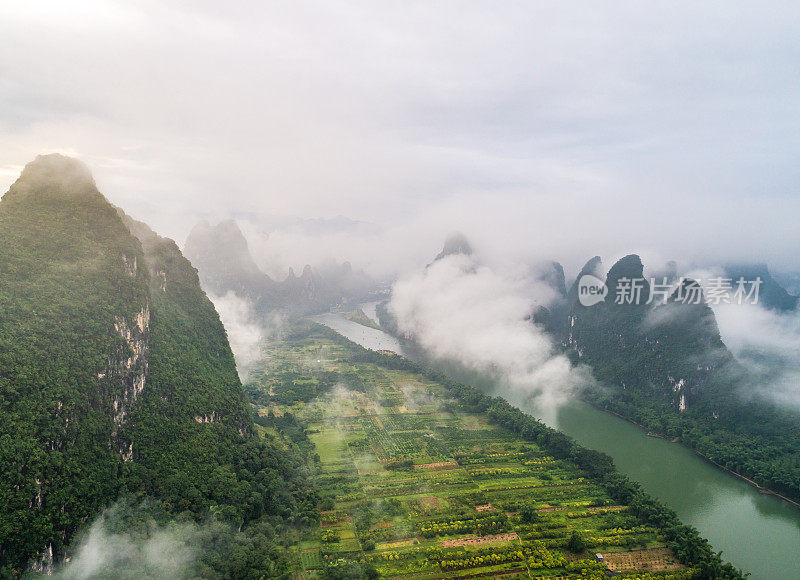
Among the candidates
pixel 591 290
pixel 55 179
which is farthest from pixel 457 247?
pixel 55 179

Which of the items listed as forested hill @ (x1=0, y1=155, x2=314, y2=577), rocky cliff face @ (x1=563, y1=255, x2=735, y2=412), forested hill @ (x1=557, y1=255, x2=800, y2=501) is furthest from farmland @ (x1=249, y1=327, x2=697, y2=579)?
rocky cliff face @ (x1=563, y1=255, x2=735, y2=412)

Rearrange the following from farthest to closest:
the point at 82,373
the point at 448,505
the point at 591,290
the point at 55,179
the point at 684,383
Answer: the point at 591,290
the point at 684,383
the point at 448,505
the point at 55,179
the point at 82,373

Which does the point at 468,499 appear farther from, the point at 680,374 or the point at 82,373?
the point at 680,374

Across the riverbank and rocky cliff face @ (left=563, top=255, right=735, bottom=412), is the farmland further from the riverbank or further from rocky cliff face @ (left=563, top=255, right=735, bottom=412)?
rocky cliff face @ (left=563, top=255, right=735, bottom=412)

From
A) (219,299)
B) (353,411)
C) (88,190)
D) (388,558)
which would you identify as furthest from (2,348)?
(219,299)

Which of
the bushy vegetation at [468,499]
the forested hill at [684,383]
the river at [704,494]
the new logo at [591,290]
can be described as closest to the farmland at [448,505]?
the bushy vegetation at [468,499]

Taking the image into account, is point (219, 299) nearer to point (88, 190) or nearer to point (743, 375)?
point (88, 190)
